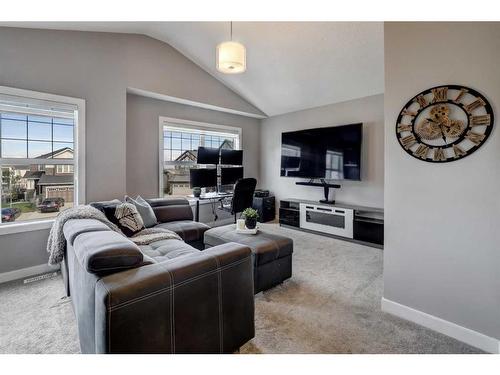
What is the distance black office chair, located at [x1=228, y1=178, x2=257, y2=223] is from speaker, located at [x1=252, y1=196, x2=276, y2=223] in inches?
27.4

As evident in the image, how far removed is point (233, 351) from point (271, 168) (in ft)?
14.8

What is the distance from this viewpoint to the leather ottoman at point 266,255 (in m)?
2.29

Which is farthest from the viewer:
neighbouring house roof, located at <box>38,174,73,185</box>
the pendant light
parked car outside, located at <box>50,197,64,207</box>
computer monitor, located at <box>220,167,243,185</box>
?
computer monitor, located at <box>220,167,243,185</box>

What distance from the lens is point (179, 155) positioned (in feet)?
15.2

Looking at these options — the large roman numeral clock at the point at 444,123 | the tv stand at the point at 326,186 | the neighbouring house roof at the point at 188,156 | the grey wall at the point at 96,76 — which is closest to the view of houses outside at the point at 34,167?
the grey wall at the point at 96,76

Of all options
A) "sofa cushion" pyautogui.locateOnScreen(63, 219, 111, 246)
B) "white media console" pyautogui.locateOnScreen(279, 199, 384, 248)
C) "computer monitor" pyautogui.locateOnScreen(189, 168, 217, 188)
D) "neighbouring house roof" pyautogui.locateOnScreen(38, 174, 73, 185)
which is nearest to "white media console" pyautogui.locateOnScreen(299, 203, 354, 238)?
"white media console" pyautogui.locateOnScreen(279, 199, 384, 248)

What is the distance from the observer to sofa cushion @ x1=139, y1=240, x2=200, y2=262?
2045 mm

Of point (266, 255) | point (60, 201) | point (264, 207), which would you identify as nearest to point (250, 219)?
point (266, 255)

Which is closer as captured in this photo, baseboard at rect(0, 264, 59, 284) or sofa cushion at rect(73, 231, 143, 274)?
sofa cushion at rect(73, 231, 143, 274)

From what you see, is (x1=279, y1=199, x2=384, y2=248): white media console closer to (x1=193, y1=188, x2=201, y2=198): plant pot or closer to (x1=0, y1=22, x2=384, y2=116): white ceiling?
(x1=193, y1=188, x2=201, y2=198): plant pot

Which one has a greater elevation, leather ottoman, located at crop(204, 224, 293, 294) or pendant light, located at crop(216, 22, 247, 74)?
pendant light, located at crop(216, 22, 247, 74)

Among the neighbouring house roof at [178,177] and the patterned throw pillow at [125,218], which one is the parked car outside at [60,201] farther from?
the neighbouring house roof at [178,177]

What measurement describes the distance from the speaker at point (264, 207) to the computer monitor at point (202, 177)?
118 centimetres
